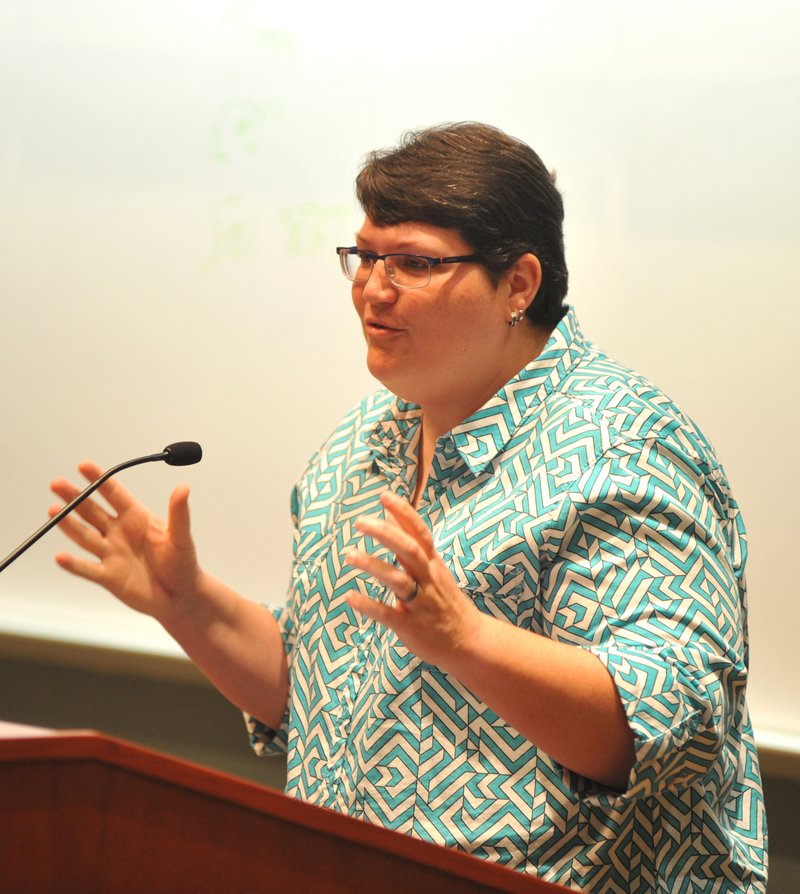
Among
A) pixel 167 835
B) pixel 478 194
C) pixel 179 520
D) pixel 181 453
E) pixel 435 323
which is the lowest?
pixel 167 835

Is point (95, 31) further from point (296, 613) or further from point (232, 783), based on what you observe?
point (232, 783)

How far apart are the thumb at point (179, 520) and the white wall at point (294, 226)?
935 mm

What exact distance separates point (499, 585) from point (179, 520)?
0.47 meters

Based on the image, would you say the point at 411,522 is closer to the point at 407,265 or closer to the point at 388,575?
the point at 388,575

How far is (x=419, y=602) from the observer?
121cm

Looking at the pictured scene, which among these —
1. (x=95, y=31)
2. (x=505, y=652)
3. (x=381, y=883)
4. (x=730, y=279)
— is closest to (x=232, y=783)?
(x=381, y=883)

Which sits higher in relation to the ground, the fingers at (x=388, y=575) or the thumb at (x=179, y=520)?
the fingers at (x=388, y=575)

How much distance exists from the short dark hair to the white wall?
63 cm

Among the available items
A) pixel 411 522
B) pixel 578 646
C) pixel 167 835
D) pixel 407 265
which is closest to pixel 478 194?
pixel 407 265

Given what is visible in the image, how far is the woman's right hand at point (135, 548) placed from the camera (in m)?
1.61

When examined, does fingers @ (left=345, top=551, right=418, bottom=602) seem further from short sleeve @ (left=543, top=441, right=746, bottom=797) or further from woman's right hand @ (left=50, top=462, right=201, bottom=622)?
woman's right hand @ (left=50, top=462, right=201, bottom=622)

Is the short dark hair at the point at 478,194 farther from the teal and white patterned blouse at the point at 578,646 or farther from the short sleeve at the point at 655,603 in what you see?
the short sleeve at the point at 655,603

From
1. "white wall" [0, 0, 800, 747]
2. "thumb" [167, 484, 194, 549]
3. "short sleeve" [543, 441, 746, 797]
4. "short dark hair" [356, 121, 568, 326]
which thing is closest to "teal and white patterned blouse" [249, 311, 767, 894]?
"short sleeve" [543, 441, 746, 797]

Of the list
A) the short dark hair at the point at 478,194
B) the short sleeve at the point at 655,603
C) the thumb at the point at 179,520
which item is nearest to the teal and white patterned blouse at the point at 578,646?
the short sleeve at the point at 655,603
